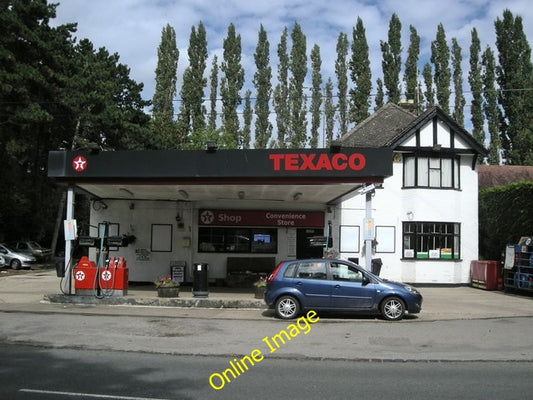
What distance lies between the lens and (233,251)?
20516mm

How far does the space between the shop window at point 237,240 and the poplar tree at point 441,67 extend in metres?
28.3

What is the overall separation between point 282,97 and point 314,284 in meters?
39.7

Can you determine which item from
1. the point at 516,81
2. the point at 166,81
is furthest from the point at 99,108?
the point at 516,81

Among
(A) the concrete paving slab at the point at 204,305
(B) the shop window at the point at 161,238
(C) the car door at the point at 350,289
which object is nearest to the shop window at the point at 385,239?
(A) the concrete paving slab at the point at 204,305

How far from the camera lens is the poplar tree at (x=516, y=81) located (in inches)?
1558

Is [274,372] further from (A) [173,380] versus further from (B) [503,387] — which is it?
(B) [503,387]

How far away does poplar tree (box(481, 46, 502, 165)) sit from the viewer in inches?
1703

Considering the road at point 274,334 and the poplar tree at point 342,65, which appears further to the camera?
the poplar tree at point 342,65

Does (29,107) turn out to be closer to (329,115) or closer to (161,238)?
(161,238)

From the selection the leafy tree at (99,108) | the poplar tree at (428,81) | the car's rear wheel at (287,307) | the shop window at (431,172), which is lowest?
the car's rear wheel at (287,307)

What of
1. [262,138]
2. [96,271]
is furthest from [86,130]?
[96,271]

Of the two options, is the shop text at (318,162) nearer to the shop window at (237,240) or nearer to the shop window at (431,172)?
the shop window at (237,240)

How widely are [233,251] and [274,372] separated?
12.8 m

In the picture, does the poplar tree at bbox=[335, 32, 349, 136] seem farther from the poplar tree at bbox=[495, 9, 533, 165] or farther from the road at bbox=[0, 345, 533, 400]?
the road at bbox=[0, 345, 533, 400]
